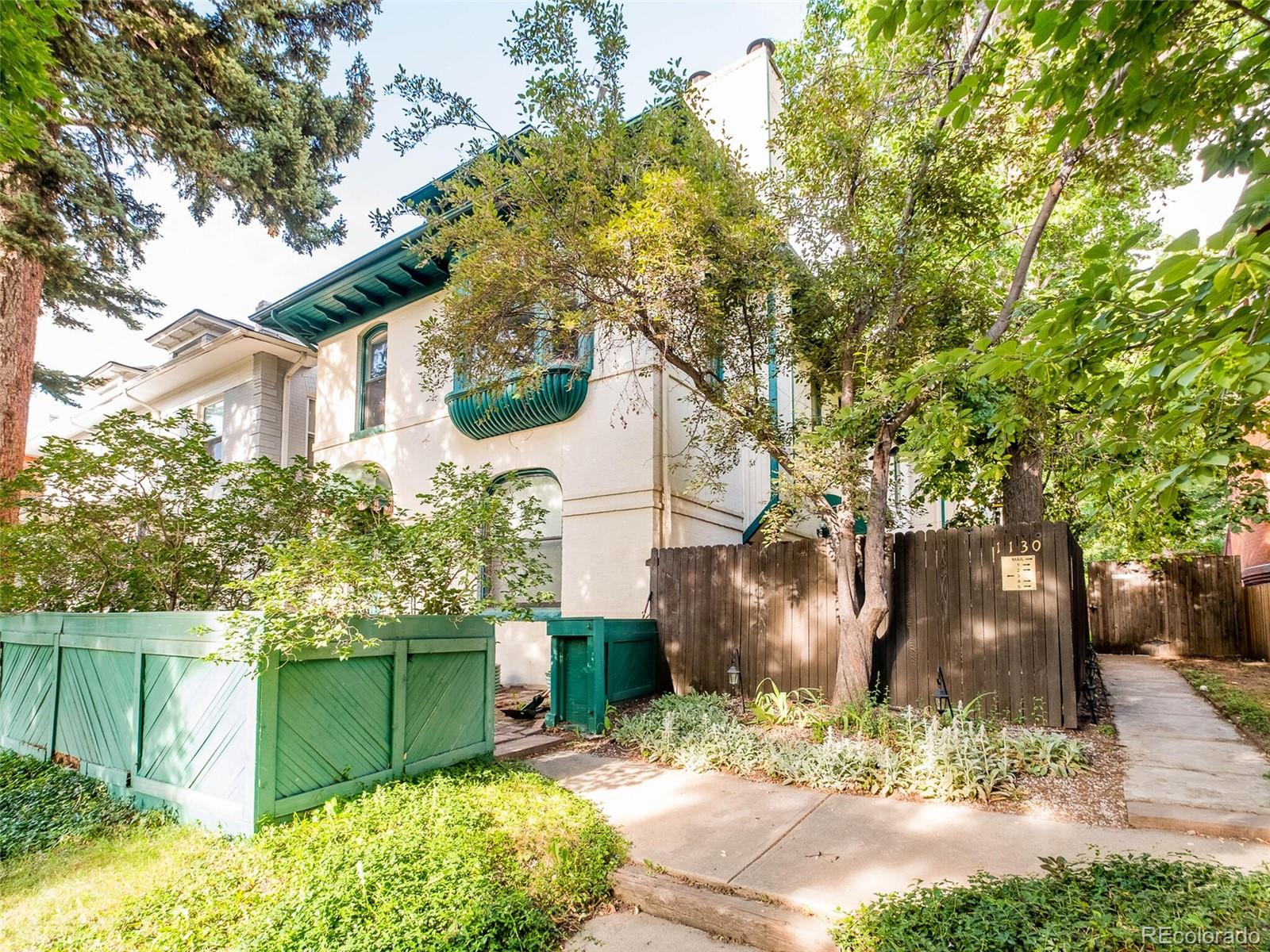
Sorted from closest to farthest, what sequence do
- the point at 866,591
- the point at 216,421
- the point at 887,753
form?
the point at 887,753 → the point at 866,591 → the point at 216,421

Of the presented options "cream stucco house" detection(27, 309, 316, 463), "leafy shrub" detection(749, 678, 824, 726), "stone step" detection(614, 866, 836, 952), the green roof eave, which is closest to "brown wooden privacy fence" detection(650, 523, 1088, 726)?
"leafy shrub" detection(749, 678, 824, 726)

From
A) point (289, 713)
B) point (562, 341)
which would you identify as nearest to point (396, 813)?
point (289, 713)

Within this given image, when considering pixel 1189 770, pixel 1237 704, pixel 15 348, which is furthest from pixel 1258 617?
pixel 15 348

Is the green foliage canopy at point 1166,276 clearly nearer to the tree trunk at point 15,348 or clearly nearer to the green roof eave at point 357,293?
the green roof eave at point 357,293

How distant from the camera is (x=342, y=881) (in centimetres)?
327

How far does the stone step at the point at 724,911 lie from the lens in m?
3.07

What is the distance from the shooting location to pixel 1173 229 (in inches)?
382

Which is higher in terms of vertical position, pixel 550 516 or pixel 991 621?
pixel 550 516

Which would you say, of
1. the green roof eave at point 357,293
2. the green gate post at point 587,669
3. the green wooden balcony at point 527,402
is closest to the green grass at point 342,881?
the green gate post at point 587,669

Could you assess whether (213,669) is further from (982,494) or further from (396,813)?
(982,494)

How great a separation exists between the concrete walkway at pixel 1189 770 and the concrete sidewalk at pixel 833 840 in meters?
0.13

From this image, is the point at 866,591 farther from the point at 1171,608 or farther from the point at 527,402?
the point at 1171,608

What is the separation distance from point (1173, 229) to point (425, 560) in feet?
36.7

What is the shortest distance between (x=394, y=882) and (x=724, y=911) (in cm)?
161
